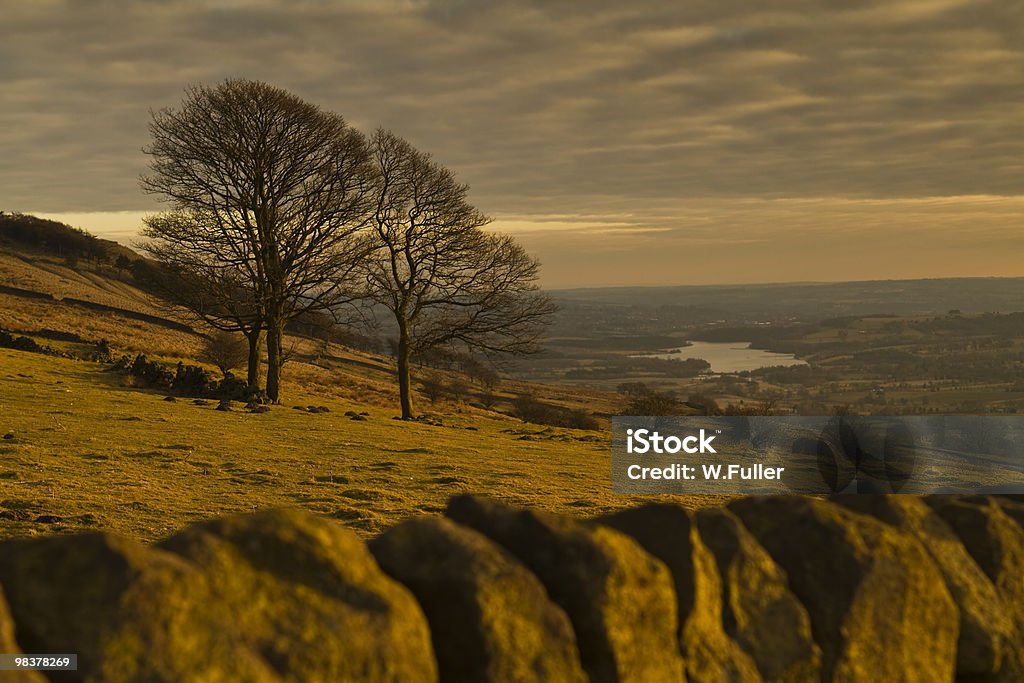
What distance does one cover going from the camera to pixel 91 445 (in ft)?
63.1

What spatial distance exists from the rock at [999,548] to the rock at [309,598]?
3930 mm

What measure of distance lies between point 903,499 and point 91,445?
63.1 feet

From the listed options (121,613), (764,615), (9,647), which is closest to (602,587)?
(764,615)

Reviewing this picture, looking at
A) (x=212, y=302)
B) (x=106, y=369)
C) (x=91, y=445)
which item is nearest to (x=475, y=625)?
(x=91, y=445)

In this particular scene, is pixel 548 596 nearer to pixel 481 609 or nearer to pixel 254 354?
pixel 481 609

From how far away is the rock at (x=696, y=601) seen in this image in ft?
13.8

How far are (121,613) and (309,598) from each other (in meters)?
0.73

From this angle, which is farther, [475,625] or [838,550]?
[838,550]

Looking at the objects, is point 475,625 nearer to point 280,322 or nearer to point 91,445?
point 91,445

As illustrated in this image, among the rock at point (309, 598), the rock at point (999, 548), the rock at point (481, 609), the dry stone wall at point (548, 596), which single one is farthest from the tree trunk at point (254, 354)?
the rock at point (309, 598)

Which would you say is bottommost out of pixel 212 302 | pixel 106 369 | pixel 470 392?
pixel 470 392

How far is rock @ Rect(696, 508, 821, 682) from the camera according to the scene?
14.3 ft

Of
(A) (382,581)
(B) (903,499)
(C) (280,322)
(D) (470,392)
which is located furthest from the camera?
(D) (470,392)

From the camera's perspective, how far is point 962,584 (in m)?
5.02
